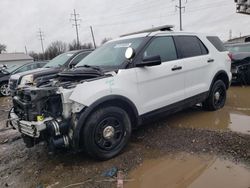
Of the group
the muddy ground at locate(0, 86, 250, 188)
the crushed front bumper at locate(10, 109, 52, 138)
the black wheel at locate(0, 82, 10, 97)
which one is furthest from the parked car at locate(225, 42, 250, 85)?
the black wheel at locate(0, 82, 10, 97)

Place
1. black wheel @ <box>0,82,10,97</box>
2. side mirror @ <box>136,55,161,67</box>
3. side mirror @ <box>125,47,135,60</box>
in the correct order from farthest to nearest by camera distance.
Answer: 1. black wheel @ <box>0,82,10,97</box>
2. side mirror @ <box>136,55,161,67</box>
3. side mirror @ <box>125,47,135,60</box>

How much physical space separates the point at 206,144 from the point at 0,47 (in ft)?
283

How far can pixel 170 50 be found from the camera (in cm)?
488

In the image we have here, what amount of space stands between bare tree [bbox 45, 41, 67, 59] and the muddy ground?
190 ft

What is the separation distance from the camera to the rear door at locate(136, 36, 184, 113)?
430cm

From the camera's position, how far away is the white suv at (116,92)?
3.52 meters

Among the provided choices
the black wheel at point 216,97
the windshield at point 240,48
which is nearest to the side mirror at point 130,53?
the black wheel at point 216,97

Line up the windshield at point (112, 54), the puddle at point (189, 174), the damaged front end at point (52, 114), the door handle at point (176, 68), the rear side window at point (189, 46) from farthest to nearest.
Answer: the rear side window at point (189, 46)
the door handle at point (176, 68)
the windshield at point (112, 54)
the damaged front end at point (52, 114)
the puddle at point (189, 174)

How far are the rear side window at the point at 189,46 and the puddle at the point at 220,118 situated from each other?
4.56ft

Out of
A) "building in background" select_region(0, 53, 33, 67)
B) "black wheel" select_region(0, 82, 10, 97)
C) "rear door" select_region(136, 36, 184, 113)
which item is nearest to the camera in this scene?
"rear door" select_region(136, 36, 184, 113)

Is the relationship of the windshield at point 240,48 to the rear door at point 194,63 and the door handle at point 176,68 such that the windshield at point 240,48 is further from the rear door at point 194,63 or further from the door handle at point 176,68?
the door handle at point 176,68

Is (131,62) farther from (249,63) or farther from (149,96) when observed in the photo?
(249,63)

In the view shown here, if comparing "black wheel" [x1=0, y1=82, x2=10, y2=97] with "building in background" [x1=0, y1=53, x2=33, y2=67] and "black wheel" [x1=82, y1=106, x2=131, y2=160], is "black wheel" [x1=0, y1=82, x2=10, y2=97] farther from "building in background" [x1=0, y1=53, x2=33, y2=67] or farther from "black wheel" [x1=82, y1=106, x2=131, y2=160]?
"building in background" [x1=0, y1=53, x2=33, y2=67]

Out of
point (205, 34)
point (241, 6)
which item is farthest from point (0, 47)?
point (205, 34)
